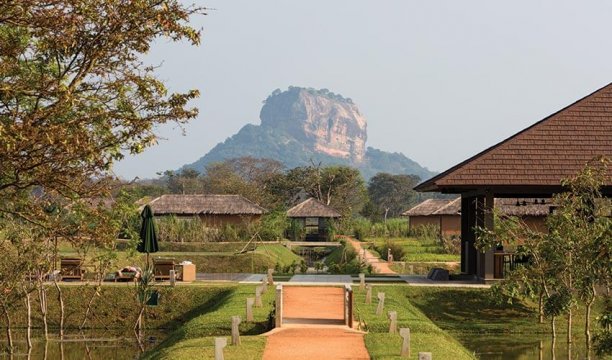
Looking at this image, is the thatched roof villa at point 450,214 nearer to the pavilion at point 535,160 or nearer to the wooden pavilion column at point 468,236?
the wooden pavilion column at point 468,236

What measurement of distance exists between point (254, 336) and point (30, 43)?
7051 millimetres

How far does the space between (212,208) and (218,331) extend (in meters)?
36.4

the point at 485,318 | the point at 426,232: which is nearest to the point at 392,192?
the point at 426,232

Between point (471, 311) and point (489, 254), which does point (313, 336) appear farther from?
point (489, 254)

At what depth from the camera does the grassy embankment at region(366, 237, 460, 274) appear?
1380 inches

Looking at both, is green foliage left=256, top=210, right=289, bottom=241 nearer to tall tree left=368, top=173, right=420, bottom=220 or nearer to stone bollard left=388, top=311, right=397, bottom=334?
stone bollard left=388, top=311, right=397, bottom=334

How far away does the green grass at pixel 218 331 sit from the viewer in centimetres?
1538

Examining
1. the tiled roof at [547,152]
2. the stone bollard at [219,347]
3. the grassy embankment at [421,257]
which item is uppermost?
the tiled roof at [547,152]

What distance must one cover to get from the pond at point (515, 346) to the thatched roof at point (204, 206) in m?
31.7

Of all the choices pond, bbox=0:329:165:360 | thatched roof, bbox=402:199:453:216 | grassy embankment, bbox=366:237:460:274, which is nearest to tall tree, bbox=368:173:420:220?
thatched roof, bbox=402:199:453:216

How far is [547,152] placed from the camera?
1024 inches

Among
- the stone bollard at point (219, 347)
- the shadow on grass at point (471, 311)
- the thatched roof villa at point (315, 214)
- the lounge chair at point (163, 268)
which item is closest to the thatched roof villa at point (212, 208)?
the thatched roof villa at point (315, 214)

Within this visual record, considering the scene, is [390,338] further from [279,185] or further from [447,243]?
[279,185]

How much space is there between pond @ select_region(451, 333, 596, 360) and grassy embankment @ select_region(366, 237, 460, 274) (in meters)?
10.6
